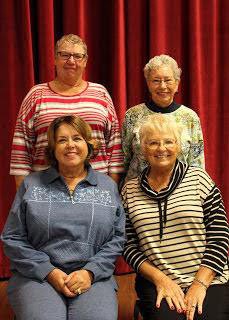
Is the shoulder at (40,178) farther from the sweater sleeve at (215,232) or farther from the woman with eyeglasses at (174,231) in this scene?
the sweater sleeve at (215,232)

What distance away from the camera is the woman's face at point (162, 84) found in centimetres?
233

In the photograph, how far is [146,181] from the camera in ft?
6.67

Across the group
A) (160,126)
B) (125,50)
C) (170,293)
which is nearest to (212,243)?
(170,293)

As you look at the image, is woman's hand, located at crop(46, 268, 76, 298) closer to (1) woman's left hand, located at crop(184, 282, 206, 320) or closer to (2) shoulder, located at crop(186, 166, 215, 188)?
(1) woman's left hand, located at crop(184, 282, 206, 320)

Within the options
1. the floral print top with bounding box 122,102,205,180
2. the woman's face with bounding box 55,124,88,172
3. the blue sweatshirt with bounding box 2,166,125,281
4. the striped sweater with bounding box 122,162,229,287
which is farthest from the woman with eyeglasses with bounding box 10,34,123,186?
the striped sweater with bounding box 122,162,229,287

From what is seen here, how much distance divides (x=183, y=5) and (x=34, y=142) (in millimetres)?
1463

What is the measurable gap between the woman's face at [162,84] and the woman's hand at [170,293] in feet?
3.03

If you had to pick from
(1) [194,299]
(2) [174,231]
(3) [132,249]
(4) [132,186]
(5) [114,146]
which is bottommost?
(1) [194,299]

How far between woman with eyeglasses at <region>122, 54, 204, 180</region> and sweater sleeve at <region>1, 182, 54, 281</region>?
0.68m

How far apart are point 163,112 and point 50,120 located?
59 centimetres

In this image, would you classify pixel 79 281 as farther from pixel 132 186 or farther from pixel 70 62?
pixel 70 62

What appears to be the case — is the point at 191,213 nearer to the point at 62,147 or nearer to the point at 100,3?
the point at 62,147

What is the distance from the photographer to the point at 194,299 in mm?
1820

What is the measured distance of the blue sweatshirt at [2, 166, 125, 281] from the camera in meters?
1.88
